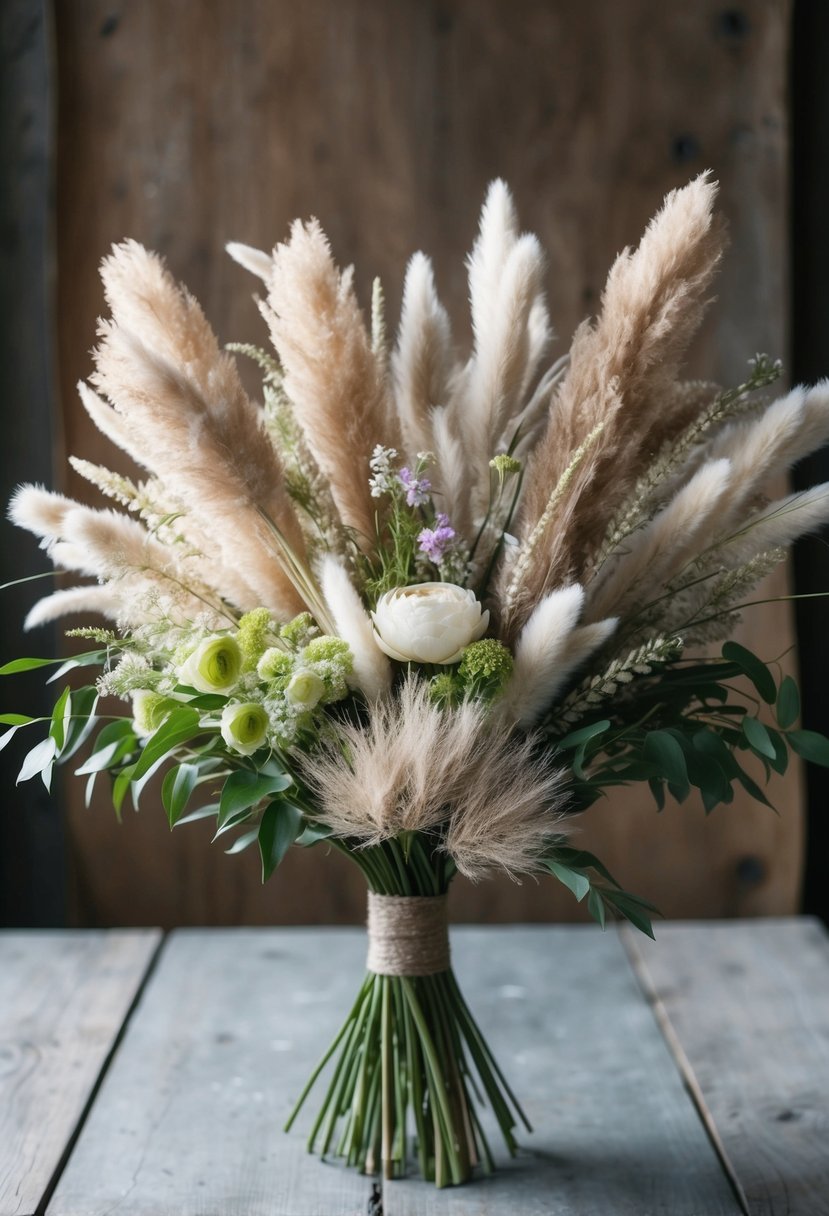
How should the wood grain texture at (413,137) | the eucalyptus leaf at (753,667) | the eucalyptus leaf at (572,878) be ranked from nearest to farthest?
1. the eucalyptus leaf at (572,878)
2. the eucalyptus leaf at (753,667)
3. the wood grain texture at (413,137)

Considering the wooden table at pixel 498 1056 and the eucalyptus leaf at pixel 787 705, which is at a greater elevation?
the eucalyptus leaf at pixel 787 705

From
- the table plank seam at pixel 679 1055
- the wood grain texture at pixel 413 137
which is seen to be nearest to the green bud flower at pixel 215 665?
the table plank seam at pixel 679 1055

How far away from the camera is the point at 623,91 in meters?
1.65

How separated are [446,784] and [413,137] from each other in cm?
117

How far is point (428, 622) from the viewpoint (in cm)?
76

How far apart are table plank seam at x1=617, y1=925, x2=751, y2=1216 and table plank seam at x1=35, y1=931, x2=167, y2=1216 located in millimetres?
522

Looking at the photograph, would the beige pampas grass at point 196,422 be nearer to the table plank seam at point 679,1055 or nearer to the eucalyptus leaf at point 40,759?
the eucalyptus leaf at point 40,759

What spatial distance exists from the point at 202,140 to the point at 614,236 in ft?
1.92

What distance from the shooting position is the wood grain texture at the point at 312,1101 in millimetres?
905

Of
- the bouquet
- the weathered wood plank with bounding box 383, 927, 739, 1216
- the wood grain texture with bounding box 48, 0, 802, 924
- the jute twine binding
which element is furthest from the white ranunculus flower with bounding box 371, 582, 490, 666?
the wood grain texture with bounding box 48, 0, 802, 924

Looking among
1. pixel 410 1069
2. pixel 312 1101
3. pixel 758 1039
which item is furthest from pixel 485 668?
pixel 758 1039

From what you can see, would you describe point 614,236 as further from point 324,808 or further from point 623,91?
point 324,808

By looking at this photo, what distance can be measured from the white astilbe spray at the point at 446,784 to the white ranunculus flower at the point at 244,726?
0.13 feet

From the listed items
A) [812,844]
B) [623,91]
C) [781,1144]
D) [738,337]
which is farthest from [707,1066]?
[623,91]
